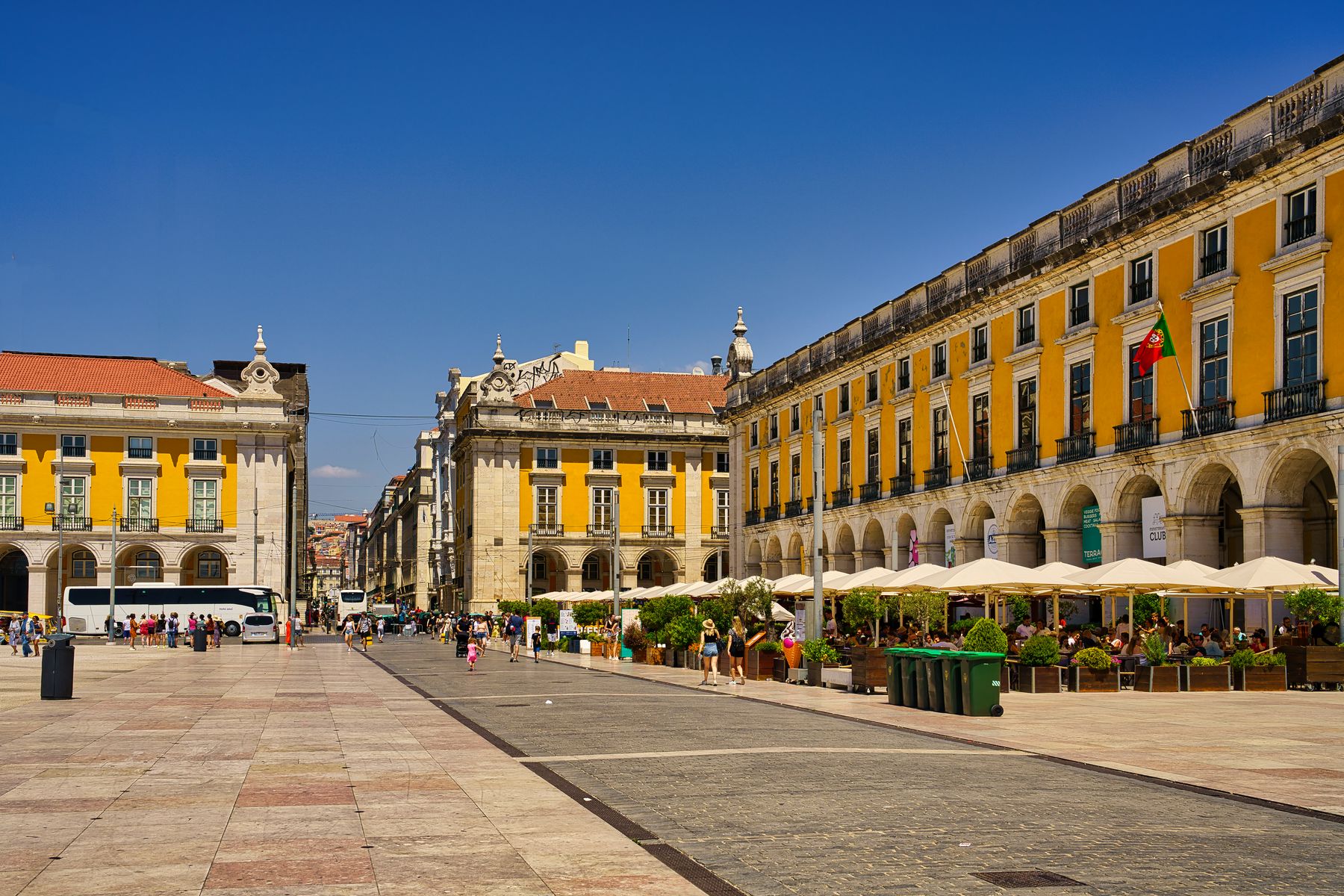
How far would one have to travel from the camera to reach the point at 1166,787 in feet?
41.8

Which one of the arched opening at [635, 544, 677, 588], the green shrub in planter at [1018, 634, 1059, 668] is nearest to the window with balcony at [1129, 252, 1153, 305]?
the green shrub in planter at [1018, 634, 1059, 668]

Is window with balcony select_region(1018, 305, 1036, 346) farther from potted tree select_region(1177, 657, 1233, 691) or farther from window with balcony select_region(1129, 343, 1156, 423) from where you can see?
potted tree select_region(1177, 657, 1233, 691)

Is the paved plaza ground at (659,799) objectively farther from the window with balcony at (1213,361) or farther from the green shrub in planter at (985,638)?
the window with balcony at (1213,361)

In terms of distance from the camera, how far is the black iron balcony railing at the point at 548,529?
9025cm

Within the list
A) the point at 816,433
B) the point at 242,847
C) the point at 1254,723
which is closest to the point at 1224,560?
the point at 816,433

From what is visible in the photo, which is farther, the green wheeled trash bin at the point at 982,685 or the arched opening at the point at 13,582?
the arched opening at the point at 13,582

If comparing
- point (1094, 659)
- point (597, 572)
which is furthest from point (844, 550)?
point (597, 572)

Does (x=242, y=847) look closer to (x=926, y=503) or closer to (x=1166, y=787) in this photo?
(x=1166, y=787)

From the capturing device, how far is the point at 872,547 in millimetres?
56250

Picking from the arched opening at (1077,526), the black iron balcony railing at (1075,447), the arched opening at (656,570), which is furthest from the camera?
the arched opening at (656,570)

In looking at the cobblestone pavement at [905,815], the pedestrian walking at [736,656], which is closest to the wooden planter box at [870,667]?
the pedestrian walking at [736,656]

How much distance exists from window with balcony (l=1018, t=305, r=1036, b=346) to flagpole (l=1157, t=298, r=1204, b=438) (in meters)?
7.03

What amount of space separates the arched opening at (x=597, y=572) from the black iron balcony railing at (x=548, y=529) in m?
2.94

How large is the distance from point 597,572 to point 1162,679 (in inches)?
2720
